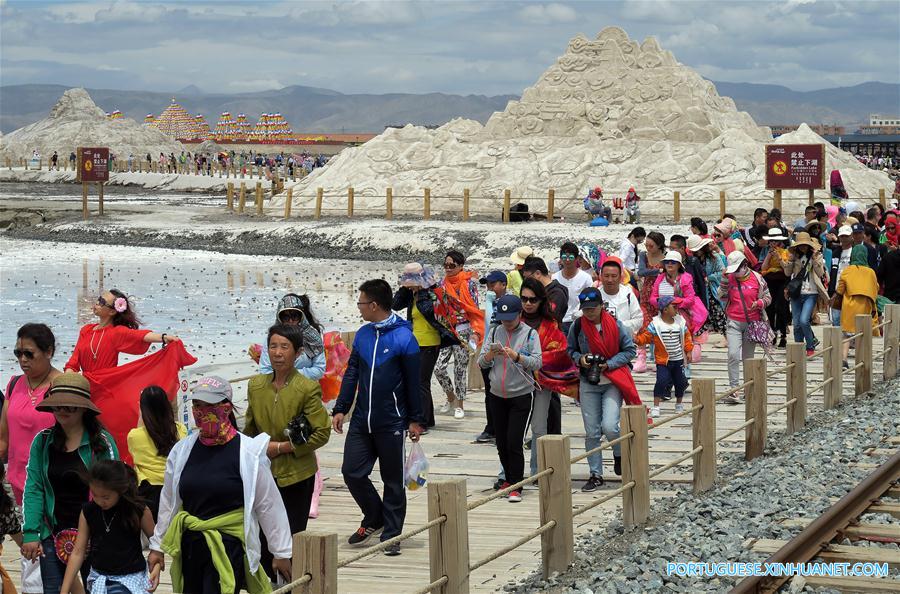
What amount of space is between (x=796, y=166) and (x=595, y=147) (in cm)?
1504

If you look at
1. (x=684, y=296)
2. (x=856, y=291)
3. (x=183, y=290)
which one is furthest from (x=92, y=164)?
(x=684, y=296)

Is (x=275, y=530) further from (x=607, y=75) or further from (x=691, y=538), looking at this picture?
(x=607, y=75)

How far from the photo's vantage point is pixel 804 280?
1642 centimetres

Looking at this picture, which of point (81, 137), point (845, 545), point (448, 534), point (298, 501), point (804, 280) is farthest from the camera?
point (81, 137)

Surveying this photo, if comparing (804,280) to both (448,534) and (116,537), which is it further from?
(116,537)

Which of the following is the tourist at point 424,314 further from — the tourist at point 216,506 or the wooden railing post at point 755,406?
the tourist at point 216,506

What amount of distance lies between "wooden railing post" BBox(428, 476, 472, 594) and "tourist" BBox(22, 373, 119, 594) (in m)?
1.58

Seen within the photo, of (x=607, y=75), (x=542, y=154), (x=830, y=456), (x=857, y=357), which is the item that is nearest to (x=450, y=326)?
(x=830, y=456)

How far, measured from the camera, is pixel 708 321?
15484 millimetres

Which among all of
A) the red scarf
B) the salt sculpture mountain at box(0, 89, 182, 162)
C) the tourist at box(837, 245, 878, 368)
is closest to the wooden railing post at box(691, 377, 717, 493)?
the red scarf

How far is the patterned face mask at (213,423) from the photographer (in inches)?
237

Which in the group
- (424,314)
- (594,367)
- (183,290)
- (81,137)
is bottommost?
(183,290)

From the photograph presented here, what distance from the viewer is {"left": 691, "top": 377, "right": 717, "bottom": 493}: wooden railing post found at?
10.3m

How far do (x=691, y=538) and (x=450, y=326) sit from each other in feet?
13.4
